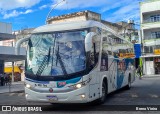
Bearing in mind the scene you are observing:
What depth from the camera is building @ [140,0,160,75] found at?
50438 mm

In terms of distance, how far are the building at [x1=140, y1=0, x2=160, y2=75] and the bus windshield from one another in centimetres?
4007

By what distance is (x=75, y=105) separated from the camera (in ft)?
42.4

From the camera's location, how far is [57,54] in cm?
1124

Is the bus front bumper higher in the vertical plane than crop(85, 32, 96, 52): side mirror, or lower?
lower

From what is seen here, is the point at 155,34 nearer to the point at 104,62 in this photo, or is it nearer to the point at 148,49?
the point at 148,49

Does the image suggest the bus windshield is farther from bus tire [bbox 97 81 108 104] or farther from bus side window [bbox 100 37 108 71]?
bus tire [bbox 97 81 108 104]

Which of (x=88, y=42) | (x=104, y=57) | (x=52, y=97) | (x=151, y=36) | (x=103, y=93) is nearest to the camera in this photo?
(x=88, y=42)

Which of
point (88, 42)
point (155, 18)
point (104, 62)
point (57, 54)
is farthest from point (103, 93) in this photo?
point (155, 18)

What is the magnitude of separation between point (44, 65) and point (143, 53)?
42203mm

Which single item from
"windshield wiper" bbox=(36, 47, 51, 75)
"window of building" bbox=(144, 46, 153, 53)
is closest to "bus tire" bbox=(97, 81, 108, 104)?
"windshield wiper" bbox=(36, 47, 51, 75)

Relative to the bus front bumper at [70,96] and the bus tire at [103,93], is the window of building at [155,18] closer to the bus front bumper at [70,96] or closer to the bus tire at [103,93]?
the bus tire at [103,93]

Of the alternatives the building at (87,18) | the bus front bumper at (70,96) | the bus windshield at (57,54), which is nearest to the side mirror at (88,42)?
the bus windshield at (57,54)

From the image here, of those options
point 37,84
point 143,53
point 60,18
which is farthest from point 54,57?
point 60,18

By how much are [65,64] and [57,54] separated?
522 millimetres
